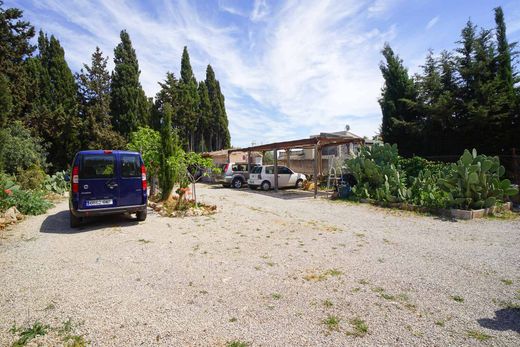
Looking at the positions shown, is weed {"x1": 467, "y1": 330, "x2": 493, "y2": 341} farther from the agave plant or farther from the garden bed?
the garden bed

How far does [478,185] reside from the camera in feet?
26.1

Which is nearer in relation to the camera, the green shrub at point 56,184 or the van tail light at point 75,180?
the van tail light at point 75,180

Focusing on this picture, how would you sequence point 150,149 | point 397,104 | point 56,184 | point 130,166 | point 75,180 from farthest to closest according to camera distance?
point 397,104, point 56,184, point 150,149, point 130,166, point 75,180

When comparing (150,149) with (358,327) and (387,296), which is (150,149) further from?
(358,327)

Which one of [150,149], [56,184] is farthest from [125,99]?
[150,149]

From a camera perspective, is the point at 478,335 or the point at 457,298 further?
the point at 457,298

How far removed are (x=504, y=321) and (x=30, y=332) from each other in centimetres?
461

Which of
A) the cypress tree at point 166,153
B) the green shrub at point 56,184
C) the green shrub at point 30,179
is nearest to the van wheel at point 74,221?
the cypress tree at point 166,153

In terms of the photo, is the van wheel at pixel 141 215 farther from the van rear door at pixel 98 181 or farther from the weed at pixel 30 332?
the weed at pixel 30 332

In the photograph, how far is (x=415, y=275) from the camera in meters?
3.95

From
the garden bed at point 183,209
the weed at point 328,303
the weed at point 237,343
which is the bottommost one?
the weed at point 237,343

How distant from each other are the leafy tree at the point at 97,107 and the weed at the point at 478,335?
79.9 ft

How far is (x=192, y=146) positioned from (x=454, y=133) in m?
30.2

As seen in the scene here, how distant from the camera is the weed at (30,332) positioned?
2.48 m
